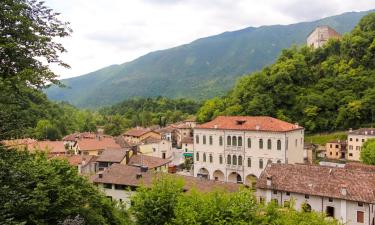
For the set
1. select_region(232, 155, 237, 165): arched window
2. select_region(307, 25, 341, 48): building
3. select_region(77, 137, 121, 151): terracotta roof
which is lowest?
select_region(232, 155, 237, 165): arched window

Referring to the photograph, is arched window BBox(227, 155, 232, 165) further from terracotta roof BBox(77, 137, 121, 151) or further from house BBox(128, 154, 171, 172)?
terracotta roof BBox(77, 137, 121, 151)

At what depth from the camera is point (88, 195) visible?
22234mm

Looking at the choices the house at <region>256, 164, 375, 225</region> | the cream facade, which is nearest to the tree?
the cream facade

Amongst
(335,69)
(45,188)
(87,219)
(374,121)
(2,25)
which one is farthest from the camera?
(335,69)

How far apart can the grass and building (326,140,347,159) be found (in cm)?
385

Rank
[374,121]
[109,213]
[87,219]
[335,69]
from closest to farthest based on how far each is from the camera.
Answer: [87,219]
[109,213]
[374,121]
[335,69]

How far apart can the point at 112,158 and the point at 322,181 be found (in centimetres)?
2526

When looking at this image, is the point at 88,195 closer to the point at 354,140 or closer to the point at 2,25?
the point at 2,25

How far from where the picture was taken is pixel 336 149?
2844 inches

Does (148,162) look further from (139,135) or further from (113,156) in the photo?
(139,135)

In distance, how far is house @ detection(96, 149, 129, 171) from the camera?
4612 centimetres

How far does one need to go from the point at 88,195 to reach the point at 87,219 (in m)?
1.63

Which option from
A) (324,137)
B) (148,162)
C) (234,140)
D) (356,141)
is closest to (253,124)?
(234,140)

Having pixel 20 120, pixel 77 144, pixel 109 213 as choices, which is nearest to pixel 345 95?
pixel 77 144
